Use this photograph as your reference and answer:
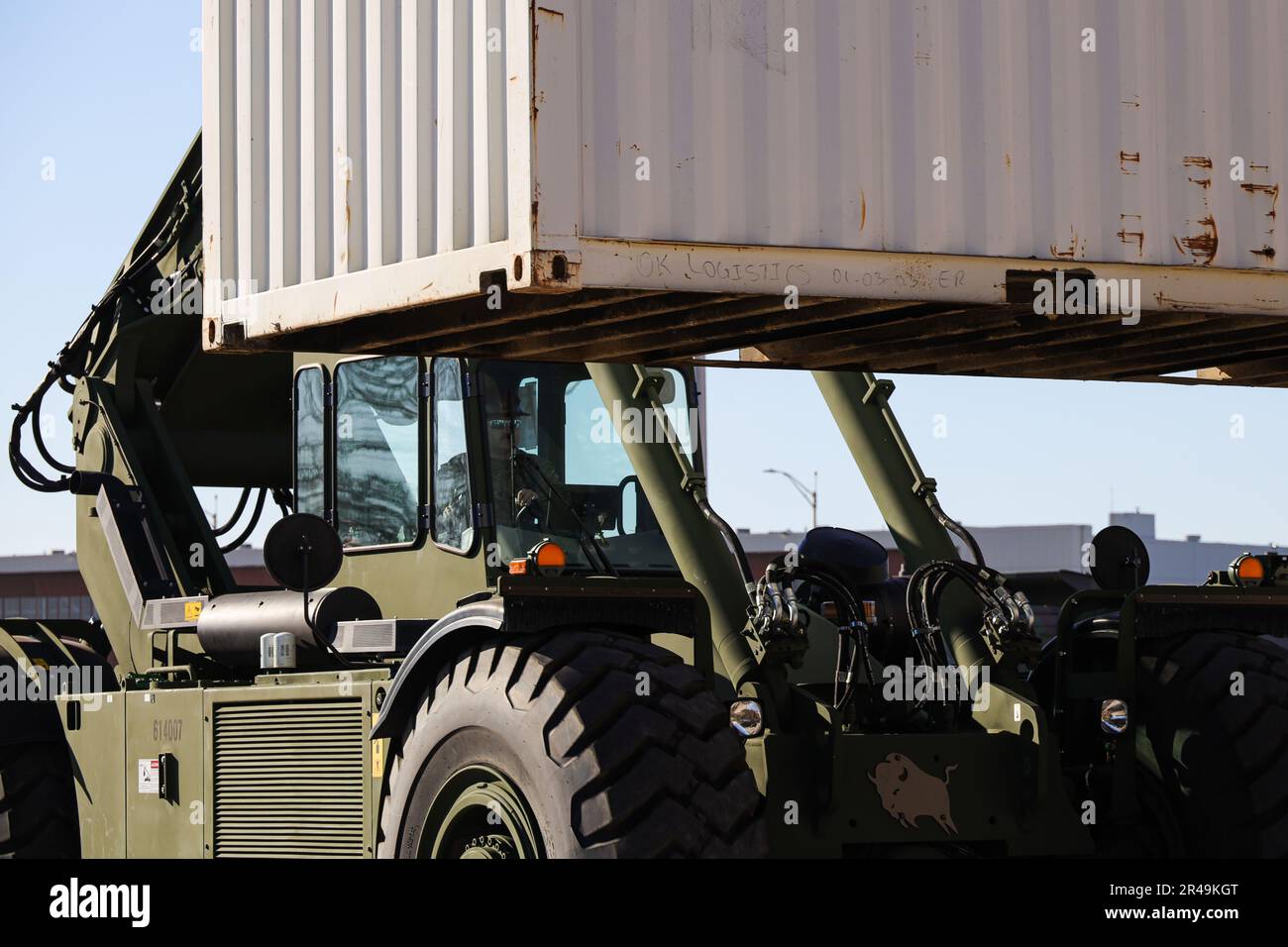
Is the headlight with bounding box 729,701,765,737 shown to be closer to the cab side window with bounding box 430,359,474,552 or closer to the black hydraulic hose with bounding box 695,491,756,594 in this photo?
the black hydraulic hose with bounding box 695,491,756,594

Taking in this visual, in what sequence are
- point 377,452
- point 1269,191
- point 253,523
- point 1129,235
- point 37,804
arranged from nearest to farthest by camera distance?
point 1129,235
point 1269,191
point 377,452
point 37,804
point 253,523

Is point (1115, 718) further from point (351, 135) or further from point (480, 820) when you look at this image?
point (351, 135)

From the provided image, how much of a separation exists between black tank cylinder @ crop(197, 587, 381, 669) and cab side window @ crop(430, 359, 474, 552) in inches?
19.7

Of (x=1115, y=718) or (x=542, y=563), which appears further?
(x=1115, y=718)

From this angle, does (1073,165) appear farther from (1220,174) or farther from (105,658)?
(105,658)

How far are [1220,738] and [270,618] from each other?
4.13 meters

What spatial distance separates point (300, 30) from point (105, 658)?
4.64 metres

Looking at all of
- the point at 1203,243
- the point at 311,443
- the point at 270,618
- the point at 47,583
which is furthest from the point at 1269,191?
the point at 47,583

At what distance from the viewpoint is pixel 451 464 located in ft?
26.1
